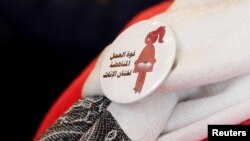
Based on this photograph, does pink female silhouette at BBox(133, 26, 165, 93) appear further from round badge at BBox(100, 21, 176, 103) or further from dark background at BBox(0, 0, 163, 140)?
dark background at BBox(0, 0, 163, 140)

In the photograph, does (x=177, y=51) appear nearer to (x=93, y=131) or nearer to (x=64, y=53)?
(x=93, y=131)

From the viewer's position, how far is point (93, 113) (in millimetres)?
370

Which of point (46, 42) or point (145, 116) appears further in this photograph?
point (46, 42)

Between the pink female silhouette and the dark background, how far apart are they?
553mm

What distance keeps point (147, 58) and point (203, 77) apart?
0.18 feet

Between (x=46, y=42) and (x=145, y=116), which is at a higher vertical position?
(x=46, y=42)

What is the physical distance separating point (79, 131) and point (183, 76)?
0.38ft

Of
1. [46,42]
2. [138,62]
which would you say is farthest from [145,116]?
[46,42]

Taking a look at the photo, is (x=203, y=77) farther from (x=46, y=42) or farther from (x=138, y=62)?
(x=46, y=42)

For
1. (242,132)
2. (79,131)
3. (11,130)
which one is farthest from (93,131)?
(11,130)

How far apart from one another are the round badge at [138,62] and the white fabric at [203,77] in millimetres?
11

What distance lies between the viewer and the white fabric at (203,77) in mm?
309

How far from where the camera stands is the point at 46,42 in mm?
928

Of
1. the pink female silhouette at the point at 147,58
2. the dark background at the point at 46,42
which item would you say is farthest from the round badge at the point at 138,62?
the dark background at the point at 46,42
